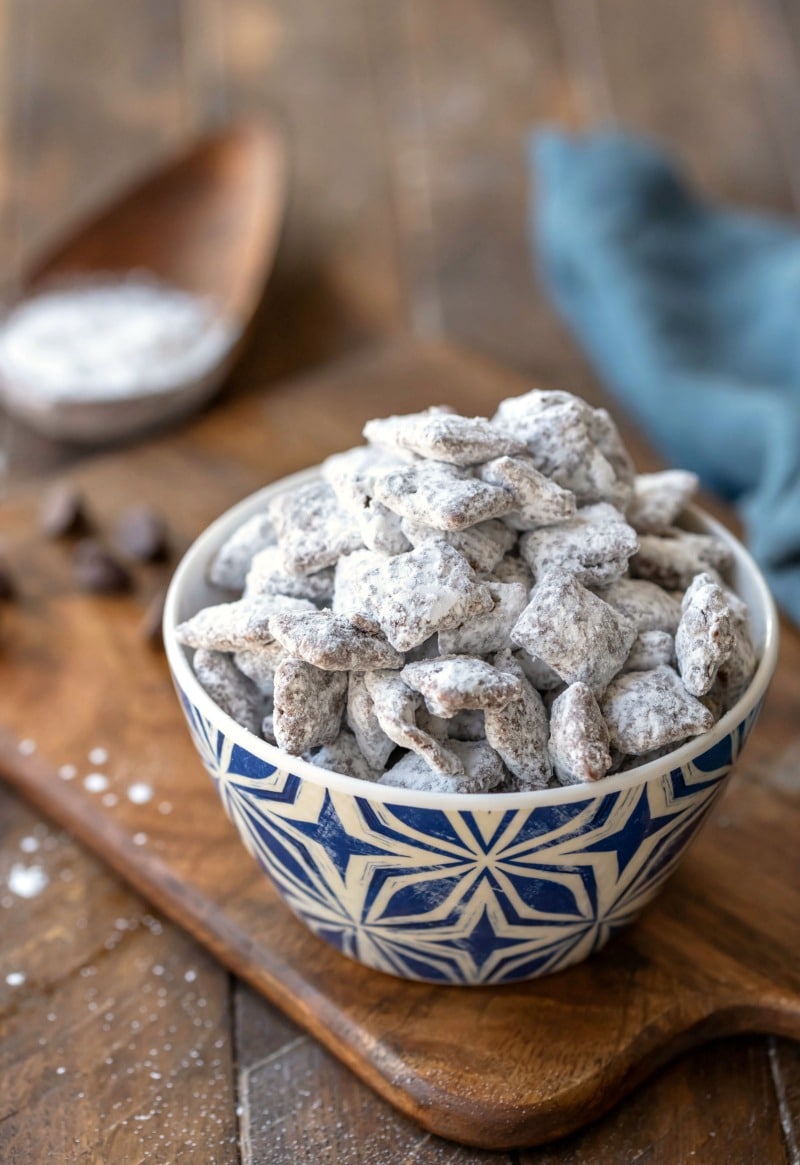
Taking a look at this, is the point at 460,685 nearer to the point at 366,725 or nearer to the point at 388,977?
the point at 366,725

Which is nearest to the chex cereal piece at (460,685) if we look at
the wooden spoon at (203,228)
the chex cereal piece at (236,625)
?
the chex cereal piece at (236,625)

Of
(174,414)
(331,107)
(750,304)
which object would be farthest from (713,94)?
(174,414)

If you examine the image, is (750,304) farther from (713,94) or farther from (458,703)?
(458,703)

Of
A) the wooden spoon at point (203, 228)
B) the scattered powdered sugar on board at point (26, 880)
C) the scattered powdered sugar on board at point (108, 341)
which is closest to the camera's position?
the scattered powdered sugar on board at point (26, 880)

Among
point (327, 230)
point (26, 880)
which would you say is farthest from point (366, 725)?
point (327, 230)

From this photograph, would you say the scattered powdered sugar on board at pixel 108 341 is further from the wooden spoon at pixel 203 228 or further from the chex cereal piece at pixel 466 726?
the chex cereal piece at pixel 466 726

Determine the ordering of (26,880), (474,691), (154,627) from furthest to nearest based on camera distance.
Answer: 1. (154,627)
2. (26,880)
3. (474,691)

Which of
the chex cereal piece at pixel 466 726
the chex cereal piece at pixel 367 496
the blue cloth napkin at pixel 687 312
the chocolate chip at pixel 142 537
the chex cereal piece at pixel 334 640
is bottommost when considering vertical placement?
the chocolate chip at pixel 142 537

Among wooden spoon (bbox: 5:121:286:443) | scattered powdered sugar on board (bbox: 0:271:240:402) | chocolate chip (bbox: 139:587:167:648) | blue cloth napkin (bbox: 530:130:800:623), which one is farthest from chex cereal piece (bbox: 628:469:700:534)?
wooden spoon (bbox: 5:121:286:443)
